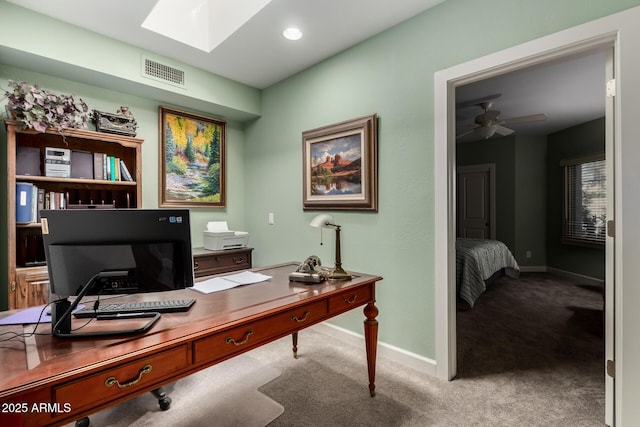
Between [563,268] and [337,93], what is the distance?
5486mm

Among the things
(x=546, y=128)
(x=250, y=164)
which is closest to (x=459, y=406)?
(x=250, y=164)

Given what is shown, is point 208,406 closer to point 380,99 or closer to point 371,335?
point 371,335

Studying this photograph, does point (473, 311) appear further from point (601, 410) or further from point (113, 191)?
point (113, 191)

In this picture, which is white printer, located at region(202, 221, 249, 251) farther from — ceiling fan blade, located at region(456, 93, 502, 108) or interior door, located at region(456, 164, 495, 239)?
interior door, located at region(456, 164, 495, 239)

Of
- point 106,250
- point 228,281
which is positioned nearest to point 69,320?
point 106,250

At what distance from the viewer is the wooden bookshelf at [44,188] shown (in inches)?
87.3

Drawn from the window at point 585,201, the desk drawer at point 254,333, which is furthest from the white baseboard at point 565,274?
the desk drawer at point 254,333

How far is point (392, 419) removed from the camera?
179cm

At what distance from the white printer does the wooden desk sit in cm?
158

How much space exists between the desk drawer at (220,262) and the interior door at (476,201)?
5.03 m

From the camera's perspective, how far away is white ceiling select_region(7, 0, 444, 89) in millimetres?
2201

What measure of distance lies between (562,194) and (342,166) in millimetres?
5016

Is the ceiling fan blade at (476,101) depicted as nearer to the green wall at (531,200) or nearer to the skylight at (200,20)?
the green wall at (531,200)

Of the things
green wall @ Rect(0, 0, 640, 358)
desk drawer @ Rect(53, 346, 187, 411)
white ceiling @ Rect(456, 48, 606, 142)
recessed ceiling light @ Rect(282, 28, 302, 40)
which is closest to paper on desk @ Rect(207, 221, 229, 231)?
green wall @ Rect(0, 0, 640, 358)
